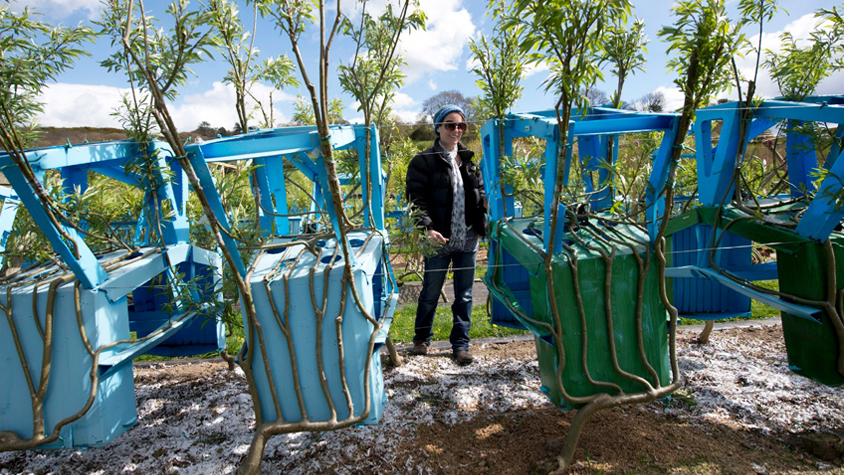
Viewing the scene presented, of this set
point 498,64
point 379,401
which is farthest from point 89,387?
point 498,64

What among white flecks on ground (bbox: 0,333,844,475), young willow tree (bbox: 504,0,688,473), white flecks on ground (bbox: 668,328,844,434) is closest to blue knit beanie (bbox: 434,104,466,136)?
young willow tree (bbox: 504,0,688,473)

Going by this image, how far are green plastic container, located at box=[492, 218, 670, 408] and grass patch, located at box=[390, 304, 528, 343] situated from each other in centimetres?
184

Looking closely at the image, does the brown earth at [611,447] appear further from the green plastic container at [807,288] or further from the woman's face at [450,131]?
the woman's face at [450,131]

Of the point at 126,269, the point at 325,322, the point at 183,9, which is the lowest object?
the point at 325,322

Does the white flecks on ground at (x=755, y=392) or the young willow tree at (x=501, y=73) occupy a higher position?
the young willow tree at (x=501, y=73)

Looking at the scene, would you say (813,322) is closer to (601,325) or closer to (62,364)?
(601,325)

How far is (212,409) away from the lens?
332 cm

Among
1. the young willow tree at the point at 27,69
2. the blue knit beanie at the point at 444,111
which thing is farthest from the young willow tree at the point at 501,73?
the young willow tree at the point at 27,69

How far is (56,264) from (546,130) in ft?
8.77

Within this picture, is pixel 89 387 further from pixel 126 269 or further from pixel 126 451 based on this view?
pixel 126 451

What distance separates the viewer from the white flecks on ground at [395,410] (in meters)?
2.67

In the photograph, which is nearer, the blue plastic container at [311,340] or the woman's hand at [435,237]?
the blue plastic container at [311,340]

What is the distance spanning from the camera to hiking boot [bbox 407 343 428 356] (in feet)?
13.2

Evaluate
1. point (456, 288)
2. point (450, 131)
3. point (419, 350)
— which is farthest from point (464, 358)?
point (450, 131)
